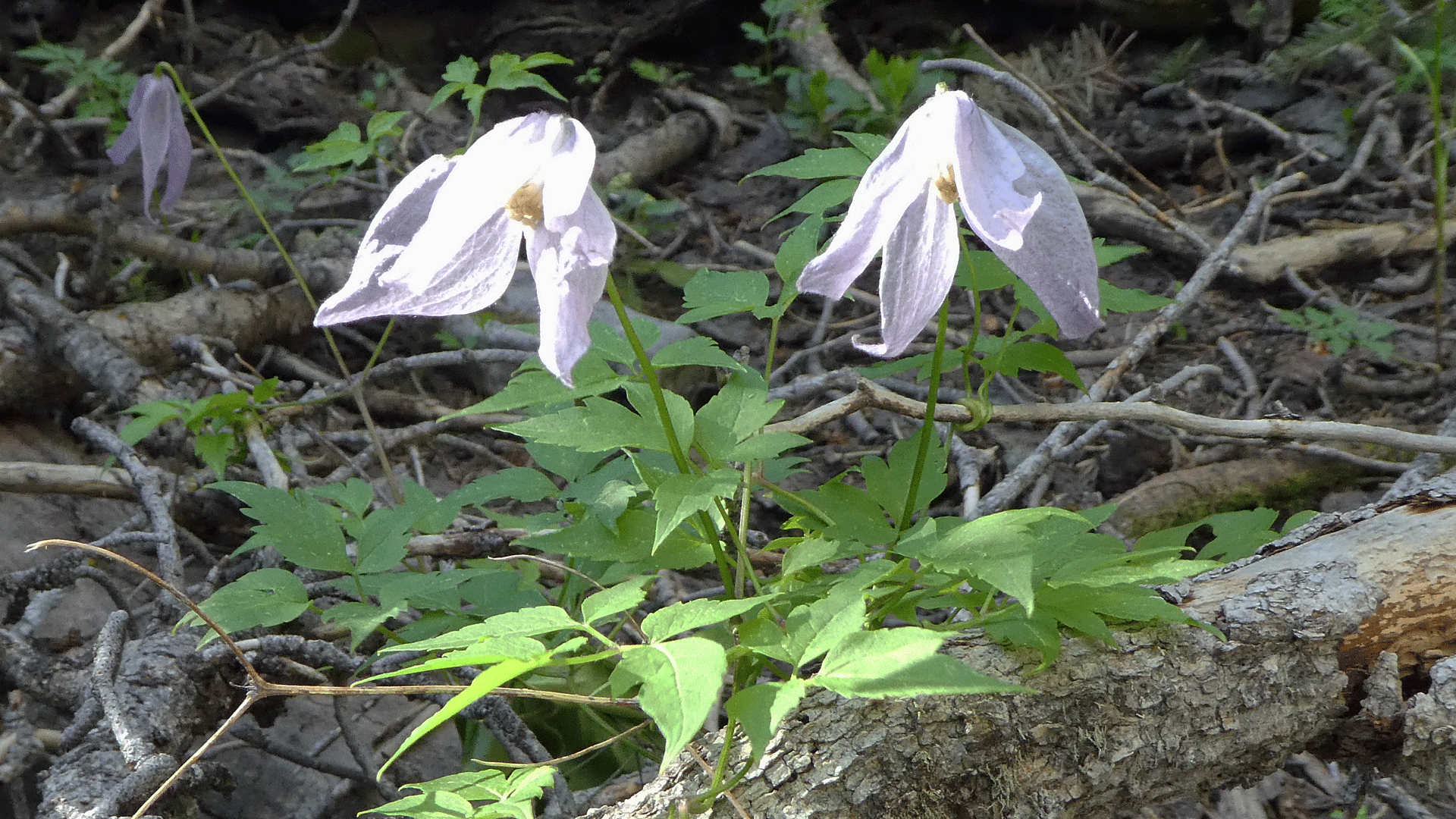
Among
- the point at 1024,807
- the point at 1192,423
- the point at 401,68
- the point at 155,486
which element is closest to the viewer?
the point at 1024,807

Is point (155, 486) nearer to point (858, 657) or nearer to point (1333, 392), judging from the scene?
point (858, 657)

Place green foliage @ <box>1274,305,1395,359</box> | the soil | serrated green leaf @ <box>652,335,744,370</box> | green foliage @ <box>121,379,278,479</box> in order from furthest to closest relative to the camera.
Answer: green foliage @ <box>1274,305,1395,359</box> → the soil → green foliage @ <box>121,379,278,479</box> → serrated green leaf @ <box>652,335,744,370</box>

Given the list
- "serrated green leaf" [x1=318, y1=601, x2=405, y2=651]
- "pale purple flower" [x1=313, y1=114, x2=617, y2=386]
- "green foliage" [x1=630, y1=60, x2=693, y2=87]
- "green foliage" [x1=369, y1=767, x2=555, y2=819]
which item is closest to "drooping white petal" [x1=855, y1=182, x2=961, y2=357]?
"pale purple flower" [x1=313, y1=114, x2=617, y2=386]

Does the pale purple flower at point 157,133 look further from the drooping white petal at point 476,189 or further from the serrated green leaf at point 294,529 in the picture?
the drooping white petal at point 476,189

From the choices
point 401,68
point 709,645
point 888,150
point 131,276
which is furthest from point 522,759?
point 401,68

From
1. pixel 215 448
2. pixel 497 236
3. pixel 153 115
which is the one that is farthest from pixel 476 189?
pixel 153 115

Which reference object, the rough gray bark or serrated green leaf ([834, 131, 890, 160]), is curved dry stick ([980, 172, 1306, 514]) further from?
serrated green leaf ([834, 131, 890, 160])
